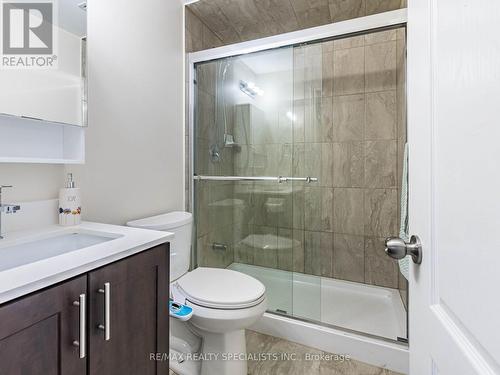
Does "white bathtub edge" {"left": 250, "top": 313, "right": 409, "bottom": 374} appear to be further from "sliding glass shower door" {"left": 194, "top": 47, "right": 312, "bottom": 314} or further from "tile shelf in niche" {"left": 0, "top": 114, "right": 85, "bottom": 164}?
"tile shelf in niche" {"left": 0, "top": 114, "right": 85, "bottom": 164}

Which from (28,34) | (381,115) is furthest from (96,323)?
(381,115)

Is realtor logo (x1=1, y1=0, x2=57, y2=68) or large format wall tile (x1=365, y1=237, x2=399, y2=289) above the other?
realtor logo (x1=1, y1=0, x2=57, y2=68)

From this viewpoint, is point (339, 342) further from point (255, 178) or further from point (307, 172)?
point (255, 178)

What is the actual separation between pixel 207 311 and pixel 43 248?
689mm

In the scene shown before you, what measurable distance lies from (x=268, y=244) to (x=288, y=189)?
0.46 meters

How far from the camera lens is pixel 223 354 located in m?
1.28

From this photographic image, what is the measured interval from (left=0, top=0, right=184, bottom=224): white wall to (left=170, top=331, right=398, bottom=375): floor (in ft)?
3.22

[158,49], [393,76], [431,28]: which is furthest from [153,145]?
[393,76]

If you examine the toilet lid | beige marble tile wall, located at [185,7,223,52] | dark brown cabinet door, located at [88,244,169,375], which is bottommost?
the toilet lid

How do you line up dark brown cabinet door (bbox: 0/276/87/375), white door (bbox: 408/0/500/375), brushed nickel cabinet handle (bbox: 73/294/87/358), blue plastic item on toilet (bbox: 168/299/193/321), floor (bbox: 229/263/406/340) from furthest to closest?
1. floor (bbox: 229/263/406/340)
2. blue plastic item on toilet (bbox: 168/299/193/321)
3. brushed nickel cabinet handle (bbox: 73/294/87/358)
4. dark brown cabinet door (bbox: 0/276/87/375)
5. white door (bbox: 408/0/500/375)

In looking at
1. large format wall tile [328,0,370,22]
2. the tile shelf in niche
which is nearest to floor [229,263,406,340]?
the tile shelf in niche

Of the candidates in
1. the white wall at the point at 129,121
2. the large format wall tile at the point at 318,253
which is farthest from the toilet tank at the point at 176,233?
the large format wall tile at the point at 318,253

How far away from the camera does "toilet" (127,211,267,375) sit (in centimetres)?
122

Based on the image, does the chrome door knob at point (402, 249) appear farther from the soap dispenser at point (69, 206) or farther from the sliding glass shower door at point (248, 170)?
the sliding glass shower door at point (248, 170)
